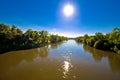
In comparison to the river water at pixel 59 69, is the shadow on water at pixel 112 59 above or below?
above

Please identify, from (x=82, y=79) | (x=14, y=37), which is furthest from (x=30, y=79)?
(x=14, y=37)

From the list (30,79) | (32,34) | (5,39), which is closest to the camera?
(30,79)

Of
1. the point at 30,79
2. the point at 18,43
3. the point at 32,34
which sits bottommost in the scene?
the point at 30,79

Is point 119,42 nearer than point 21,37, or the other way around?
point 119,42

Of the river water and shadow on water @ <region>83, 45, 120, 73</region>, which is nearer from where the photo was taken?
the river water

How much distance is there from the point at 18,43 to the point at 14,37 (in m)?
2.52

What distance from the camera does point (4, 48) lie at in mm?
29234

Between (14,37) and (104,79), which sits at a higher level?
(14,37)

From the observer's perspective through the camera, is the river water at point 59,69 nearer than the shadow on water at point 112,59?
Yes

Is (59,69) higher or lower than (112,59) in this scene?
lower

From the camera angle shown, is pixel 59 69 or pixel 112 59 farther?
pixel 112 59

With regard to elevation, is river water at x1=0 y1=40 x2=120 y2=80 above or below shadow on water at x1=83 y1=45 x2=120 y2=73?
below

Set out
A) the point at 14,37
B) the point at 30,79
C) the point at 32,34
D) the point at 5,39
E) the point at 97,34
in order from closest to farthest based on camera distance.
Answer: the point at 30,79 → the point at 5,39 → the point at 14,37 → the point at 32,34 → the point at 97,34

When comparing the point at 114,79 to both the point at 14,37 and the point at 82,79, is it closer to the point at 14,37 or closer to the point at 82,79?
the point at 82,79
